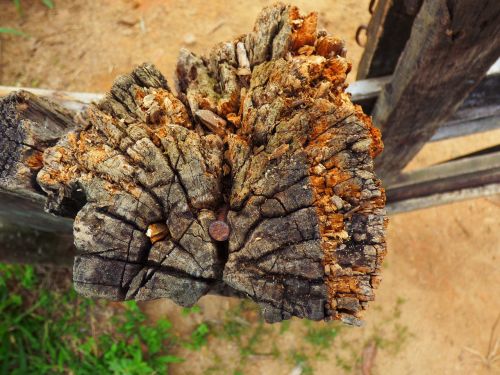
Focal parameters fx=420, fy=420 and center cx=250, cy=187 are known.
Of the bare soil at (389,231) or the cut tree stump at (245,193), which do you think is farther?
the bare soil at (389,231)

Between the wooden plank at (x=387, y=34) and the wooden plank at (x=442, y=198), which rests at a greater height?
the wooden plank at (x=387, y=34)

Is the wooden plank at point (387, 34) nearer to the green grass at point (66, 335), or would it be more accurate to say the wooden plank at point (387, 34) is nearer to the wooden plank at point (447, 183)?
the wooden plank at point (447, 183)

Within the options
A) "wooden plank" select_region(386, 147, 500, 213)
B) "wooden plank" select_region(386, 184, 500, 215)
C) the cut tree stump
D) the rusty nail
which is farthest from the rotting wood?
the rusty nail

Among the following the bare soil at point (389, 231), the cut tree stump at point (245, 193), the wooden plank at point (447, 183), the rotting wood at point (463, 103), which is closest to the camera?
the cut tree stump at point (245, 193)

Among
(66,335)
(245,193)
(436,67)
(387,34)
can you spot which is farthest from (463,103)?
(66,335)

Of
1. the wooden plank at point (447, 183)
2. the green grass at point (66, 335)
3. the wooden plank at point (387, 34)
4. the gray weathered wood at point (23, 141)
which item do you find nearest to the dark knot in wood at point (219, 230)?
the gray weathered wood at point (23, 141)

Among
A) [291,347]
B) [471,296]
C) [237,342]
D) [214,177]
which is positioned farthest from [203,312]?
[214,177]
